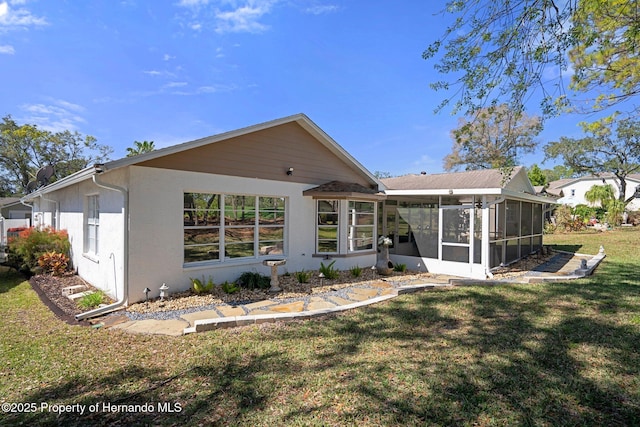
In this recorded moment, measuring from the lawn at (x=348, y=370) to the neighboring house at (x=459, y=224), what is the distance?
3729mm

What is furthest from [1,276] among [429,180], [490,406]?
[429,180]

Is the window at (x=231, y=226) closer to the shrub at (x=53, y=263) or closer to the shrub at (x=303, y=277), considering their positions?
the shrub at (x=303, y=277)

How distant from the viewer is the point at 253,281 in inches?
316

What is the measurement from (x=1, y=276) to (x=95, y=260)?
5.78 meters

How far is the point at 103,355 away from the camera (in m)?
4.40

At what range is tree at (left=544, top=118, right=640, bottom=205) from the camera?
29.4 m

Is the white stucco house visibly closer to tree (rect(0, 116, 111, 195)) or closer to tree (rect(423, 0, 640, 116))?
tree (rect(423, 0, 640, 116))

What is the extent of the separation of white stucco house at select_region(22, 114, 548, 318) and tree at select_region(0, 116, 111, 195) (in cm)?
2914

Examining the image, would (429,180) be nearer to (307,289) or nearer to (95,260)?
(307,289)

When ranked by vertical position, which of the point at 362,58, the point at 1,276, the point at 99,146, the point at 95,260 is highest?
the point at 99,146

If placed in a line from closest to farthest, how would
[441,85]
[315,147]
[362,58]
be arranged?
[441,85]
[362,58]
[315,147]

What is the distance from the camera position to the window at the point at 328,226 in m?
10.1

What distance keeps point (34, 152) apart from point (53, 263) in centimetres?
3501

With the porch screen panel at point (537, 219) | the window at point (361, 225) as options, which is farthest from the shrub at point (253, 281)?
the porch screen panel at point (537, 219)
